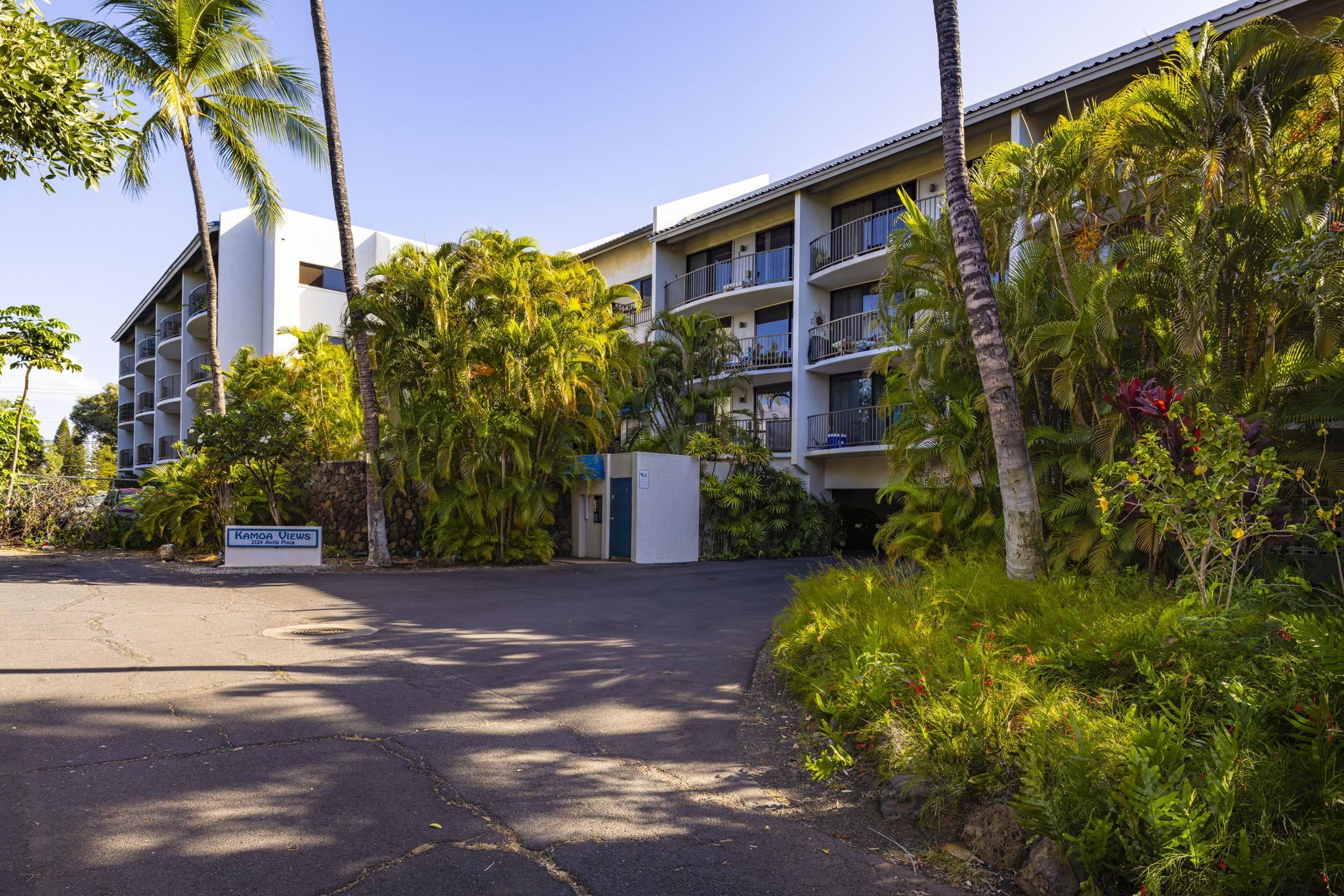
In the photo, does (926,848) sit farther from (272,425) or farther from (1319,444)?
(272,425)

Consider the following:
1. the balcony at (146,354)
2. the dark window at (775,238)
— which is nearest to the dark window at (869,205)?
the dark window at (775,238)

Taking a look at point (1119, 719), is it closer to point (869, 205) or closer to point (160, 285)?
point (869, 205)

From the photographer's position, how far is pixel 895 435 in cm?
1295

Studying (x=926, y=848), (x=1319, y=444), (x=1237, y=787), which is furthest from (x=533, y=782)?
(x=1319, y=444)

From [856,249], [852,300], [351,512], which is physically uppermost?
[856,249]

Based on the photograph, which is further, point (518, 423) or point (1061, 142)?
point (518, 423)

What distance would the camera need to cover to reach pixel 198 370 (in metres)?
37.9

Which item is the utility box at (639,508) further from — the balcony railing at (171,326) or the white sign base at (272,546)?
the balcony railing at (171,326)

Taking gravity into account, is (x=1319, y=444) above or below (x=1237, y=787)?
above

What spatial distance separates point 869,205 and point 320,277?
23524 millimetres

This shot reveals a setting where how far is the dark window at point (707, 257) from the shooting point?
89.6 feet

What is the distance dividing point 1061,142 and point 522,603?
9430mm

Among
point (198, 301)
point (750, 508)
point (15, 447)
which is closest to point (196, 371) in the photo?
point (198, 301)

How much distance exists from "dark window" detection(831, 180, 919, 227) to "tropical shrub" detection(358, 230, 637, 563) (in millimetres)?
9151
